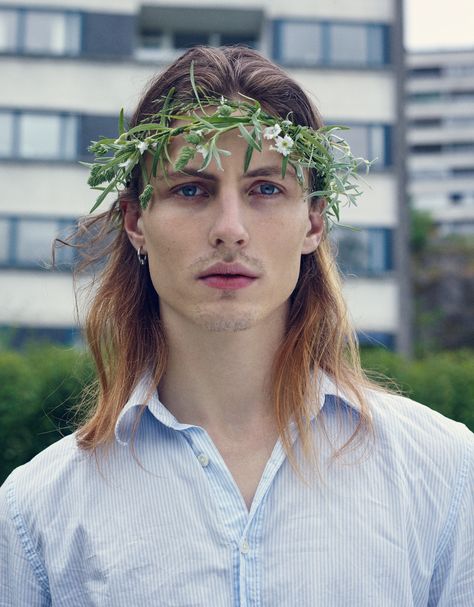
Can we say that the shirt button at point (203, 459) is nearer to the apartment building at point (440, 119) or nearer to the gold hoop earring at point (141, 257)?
the gold hoop earring at point (141, 257)

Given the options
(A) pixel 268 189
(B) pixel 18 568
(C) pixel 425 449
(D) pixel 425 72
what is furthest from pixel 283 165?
(D) pixel 425 72

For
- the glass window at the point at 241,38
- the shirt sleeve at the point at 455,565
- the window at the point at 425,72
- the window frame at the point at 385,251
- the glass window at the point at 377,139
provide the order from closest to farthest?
the shirt sleeve at the point at 455,565
the glass window at the point at 377,139
the window frame at the point at 385,251
the glass window at the point at 241,38
the window at the point at 425,72

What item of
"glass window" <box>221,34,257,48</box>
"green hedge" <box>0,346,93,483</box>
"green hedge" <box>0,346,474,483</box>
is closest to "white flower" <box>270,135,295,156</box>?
"green hedge" <box>0,346,474,483</box>

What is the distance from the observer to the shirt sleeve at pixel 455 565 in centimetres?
279

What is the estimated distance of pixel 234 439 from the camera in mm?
2936

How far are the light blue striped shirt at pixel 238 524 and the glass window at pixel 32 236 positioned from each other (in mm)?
22170

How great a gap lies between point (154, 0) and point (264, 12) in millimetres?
2689

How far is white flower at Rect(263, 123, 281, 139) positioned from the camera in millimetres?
2939

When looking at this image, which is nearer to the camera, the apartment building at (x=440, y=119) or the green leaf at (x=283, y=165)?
the green leaf at (x=283, y=165)

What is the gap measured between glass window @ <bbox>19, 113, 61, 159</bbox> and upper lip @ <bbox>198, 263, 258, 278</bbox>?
878 inches

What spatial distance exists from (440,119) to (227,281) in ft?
296

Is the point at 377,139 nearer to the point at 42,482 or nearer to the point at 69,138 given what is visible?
the point at 69,138

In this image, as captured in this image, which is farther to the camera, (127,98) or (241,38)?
(241,38)

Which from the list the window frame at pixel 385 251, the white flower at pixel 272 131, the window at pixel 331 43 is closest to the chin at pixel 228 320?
the white flower at pixel 272 131
